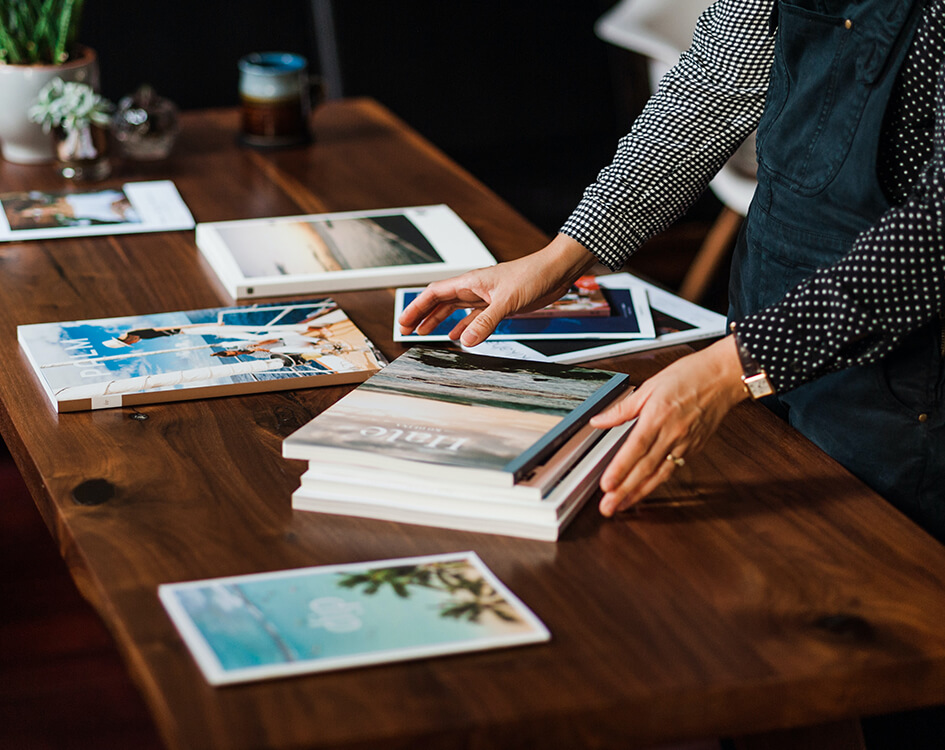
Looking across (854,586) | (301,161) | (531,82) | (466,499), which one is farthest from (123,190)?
(531,82)

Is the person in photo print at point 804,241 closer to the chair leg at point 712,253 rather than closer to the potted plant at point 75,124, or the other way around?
the potted plant at point 75,124

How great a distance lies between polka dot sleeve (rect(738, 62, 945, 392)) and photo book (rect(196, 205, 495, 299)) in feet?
1.96

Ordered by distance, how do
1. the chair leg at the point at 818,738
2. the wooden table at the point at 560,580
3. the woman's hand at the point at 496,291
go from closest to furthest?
the wooden table at the point at 560,580
the chair leg at the point at 818,738
the woman's hand at the point at 496,291

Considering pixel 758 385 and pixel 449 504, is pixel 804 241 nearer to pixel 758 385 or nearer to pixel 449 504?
pixel 758 385

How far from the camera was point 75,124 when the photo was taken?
1699 mm

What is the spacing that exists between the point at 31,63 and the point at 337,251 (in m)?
0.71

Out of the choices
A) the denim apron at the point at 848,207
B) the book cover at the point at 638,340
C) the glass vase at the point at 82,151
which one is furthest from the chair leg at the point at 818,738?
the glass vase at the point at 82,151

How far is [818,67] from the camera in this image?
1060 mm

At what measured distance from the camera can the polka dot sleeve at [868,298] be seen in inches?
34.1

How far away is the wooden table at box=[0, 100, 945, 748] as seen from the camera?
0.67 metres

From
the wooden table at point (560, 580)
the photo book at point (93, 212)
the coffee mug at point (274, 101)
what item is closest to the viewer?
the wooden table at point (560, 580)

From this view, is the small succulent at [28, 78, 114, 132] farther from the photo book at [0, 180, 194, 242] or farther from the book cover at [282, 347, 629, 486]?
the book cover at [282, 347, 629, 486]

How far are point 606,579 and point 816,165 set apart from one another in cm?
48

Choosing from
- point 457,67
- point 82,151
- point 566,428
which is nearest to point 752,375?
point 566,428
